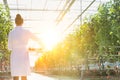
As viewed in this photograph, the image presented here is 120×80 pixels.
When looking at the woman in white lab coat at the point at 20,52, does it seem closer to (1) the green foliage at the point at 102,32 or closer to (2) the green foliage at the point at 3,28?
(1) the green foliage at the point at 102,32

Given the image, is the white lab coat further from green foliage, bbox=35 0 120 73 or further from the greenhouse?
green foliage, bbox=35 0 120 73

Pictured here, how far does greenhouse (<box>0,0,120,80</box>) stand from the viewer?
4.90 metres

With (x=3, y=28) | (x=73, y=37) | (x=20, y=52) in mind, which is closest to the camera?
(x=20, y=52)

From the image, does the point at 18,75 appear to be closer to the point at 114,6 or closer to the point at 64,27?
the point at 114,6

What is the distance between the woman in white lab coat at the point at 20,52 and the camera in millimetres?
4387

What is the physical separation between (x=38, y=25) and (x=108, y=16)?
780 inches

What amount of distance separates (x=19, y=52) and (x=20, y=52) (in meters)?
0.02

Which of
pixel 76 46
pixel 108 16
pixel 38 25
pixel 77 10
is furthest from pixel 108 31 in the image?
pixel 38 25

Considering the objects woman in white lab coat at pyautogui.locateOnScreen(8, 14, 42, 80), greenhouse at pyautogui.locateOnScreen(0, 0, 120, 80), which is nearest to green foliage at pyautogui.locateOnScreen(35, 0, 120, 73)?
greenhouse at pyautogui.locateOnScreen(0, 0, 120, 80)

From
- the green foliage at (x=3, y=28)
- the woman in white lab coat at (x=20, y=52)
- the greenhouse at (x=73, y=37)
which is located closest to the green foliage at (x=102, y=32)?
the greenhouse at (x=73, y=37)

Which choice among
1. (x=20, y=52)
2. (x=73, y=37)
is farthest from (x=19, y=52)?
(x=73, y=37)

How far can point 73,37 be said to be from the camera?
21.5 metres

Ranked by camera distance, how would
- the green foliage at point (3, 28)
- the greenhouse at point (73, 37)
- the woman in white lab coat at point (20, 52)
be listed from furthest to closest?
1. the green foliage at point (3, 28)
2. the greenhouse at point (73, 37)
3. the woman in white lab coat at point (20, 52)

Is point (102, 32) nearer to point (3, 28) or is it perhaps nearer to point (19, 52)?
point (3, 28)
